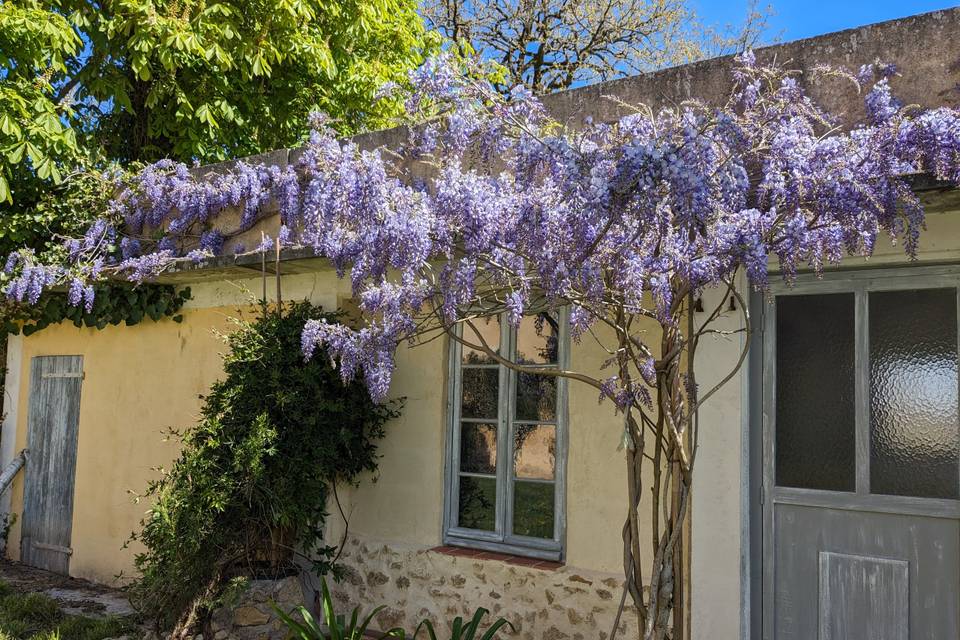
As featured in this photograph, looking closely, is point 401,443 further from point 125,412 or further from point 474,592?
point 125,412

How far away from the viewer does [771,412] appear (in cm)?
425

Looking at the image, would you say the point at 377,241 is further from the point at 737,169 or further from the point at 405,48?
the point at 405,48

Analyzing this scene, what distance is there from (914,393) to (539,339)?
207 centimetres

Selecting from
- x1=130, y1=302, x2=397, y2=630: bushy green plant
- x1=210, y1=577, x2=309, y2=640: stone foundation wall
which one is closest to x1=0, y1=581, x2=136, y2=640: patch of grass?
x1=130, y1=302, x2=397, y2=630: bushy green plant

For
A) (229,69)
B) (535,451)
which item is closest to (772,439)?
(535,451)

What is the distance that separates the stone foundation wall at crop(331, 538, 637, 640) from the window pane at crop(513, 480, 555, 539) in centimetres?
27

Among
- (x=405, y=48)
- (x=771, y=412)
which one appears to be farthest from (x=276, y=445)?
(x=405, y=48)

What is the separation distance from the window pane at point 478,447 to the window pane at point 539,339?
1.66ft

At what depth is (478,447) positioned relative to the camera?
5.40 m

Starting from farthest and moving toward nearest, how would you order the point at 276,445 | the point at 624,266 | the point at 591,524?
the point at 276,445 < the point at 591,524 < the point at 624,266

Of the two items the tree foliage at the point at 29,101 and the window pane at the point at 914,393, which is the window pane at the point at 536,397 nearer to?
the window pane at the point at 914,393

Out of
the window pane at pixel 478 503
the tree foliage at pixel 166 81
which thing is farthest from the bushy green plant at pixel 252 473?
the tree foliage at pixel 166 81

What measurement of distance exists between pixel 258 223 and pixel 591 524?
10.8 ft

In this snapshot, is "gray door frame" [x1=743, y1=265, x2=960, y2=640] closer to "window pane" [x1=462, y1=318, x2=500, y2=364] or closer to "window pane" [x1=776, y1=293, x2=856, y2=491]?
"window pane" [x1=776, y1=293, x2=856, y2=491]
